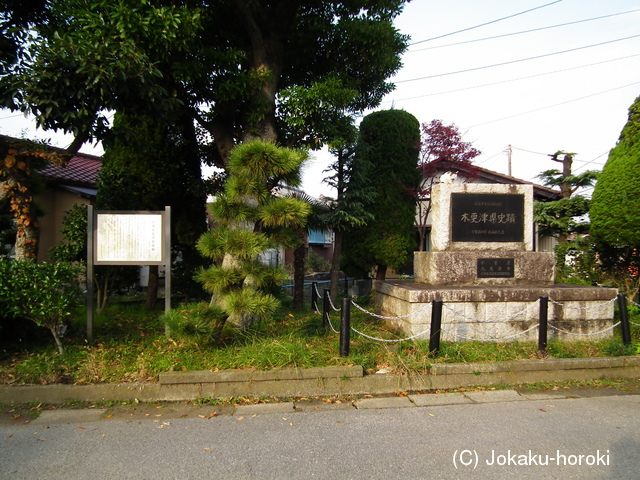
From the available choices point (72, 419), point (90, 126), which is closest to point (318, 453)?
point (72, 419)

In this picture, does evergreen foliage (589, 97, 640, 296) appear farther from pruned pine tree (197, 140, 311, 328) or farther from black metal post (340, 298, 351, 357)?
pruned pine tree (197, 140, 311, 328)

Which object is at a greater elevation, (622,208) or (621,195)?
(621,195)

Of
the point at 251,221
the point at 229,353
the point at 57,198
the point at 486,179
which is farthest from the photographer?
the point at 486,179

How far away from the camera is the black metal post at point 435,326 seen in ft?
18.4

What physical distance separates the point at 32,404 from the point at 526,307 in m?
6.75

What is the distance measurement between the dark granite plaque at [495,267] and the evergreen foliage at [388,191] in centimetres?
319

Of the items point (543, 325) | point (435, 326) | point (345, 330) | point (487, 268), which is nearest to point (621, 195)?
point (487, 268)

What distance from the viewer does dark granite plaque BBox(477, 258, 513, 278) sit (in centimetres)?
707

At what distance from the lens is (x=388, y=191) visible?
10.4m

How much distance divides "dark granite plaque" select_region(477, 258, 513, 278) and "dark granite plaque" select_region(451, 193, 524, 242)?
370mm

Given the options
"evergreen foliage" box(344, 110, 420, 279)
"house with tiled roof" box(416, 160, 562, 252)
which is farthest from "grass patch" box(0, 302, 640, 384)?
"house with tiled roof" box(416, 160, 562, 252)

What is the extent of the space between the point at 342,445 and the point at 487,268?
4413 millimetres

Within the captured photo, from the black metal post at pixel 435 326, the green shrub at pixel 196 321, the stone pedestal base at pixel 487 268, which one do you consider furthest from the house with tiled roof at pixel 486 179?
the green shrub at pixel 196 321

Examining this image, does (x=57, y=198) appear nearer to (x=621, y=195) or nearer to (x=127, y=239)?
(x=127, y=239)
